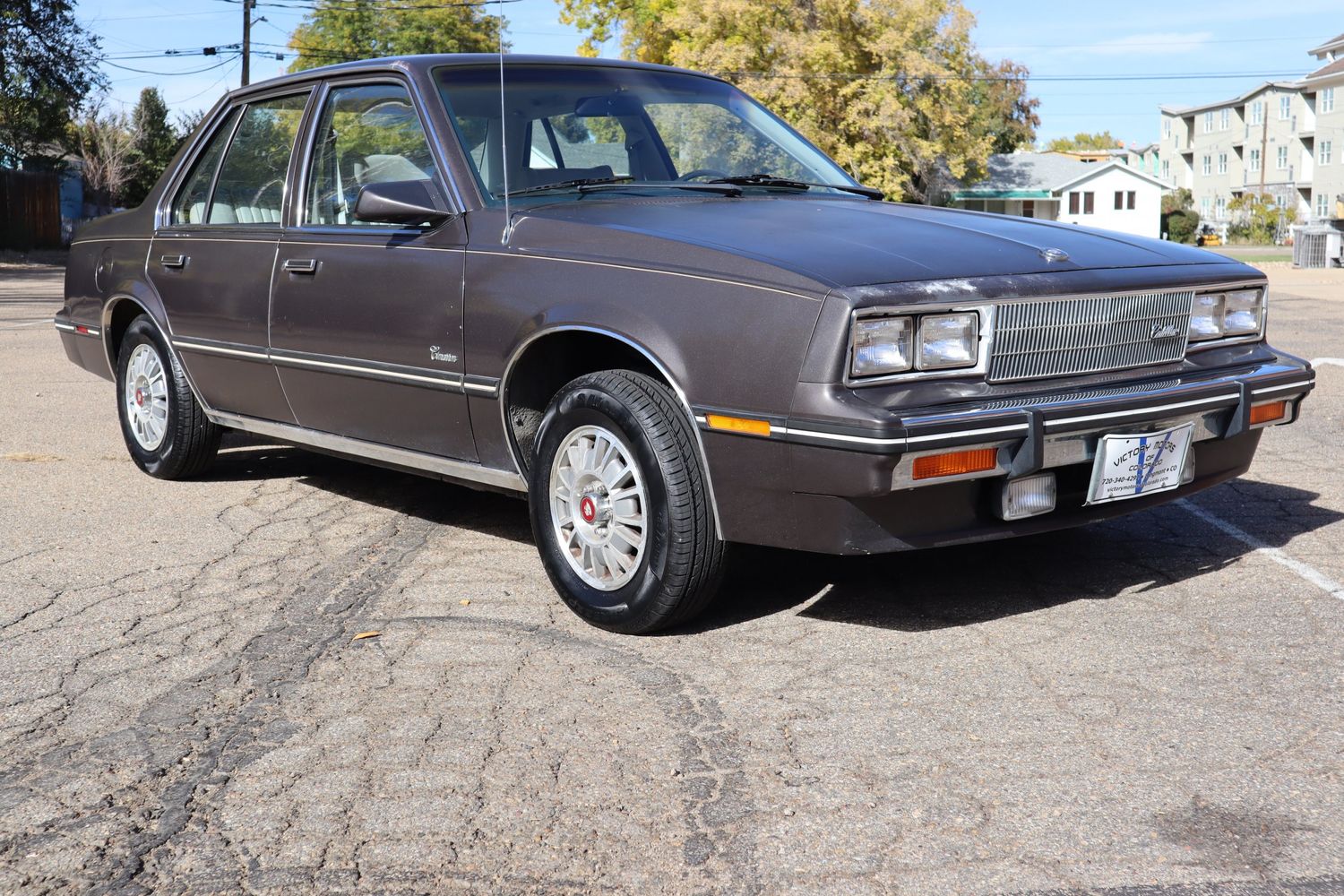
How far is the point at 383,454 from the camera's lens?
16.1 feet

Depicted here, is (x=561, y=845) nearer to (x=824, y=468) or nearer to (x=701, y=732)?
(x=701, y=732)

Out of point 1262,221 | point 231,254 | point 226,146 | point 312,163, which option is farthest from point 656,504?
point 1262,221

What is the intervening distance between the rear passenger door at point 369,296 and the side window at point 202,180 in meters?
0.85

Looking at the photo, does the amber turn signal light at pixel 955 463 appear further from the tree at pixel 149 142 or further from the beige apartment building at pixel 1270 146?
the beige apartment building at pixel 1270 146

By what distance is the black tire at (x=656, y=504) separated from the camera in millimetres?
3781

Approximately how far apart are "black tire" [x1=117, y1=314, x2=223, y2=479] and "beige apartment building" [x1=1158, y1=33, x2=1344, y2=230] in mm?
64362

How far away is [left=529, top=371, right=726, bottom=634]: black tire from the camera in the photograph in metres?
3.78

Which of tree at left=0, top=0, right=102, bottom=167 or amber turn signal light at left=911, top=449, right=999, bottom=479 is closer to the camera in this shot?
amber turn signal light at left=911, top=449, right=999, bottom=479

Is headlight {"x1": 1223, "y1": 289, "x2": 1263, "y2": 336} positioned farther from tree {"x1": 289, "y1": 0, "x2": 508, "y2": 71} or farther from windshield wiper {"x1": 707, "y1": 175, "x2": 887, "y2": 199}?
tree {"x1": 289, "y1": 0, "x2": 508, "y2": 71}

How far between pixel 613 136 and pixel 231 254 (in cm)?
161

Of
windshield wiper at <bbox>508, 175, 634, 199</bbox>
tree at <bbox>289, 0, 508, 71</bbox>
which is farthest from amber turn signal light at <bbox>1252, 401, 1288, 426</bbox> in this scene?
tree at <bbox>289, 0, 508, 71</bbox>

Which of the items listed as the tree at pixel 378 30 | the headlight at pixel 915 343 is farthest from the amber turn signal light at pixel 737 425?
the tree at pixel 378 30

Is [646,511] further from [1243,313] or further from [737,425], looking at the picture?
[1243,313]

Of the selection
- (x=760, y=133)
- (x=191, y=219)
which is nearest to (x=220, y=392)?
(x=191, y=219)
